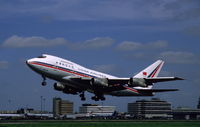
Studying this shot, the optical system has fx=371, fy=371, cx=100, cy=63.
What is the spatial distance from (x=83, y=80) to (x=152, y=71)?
2766 cm

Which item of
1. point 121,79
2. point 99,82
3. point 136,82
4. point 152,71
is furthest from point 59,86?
point 152,71

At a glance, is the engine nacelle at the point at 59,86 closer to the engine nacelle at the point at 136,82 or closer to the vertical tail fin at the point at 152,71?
the engine nacelle at the point at 136,82

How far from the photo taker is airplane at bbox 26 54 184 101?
76.6 m

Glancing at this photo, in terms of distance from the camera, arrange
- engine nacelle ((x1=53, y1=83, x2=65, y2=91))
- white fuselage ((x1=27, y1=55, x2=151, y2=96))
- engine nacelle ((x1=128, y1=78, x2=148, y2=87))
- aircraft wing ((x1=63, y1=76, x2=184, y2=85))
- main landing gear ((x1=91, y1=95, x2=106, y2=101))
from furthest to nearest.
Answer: main landing gear ((x1=91, y1=95, x2=106, y2=101)), engine nacelle ((x1=53, y1=83, x2=65, y2=91)), engine nacelle ((x1=128, y1=78, x2=148, y2=87)), aircraft wing ((x1=63, y1=76, x2=184, y2=85)), white fuselage ((x1=27, y1=55, x2=151, y2=96))

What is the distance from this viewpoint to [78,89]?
87.7 m

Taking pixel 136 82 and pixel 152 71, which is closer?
pixel 136 82

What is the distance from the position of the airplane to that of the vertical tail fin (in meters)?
6.16

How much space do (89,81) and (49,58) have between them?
33.9ft

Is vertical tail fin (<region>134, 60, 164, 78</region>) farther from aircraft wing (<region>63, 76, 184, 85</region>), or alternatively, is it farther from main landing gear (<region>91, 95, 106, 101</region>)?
main landing gear (<region>91, 95, 106, 101</region>)

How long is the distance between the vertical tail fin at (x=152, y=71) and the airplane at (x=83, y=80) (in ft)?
20.2

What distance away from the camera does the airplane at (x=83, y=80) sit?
76.6m

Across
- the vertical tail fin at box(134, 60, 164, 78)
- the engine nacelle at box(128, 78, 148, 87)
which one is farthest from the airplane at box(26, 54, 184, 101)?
the vertical tail fin at box(134, 60, 164, 78)

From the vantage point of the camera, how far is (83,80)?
262 feet

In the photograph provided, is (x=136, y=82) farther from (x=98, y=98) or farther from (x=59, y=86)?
(x=59, y=86)
